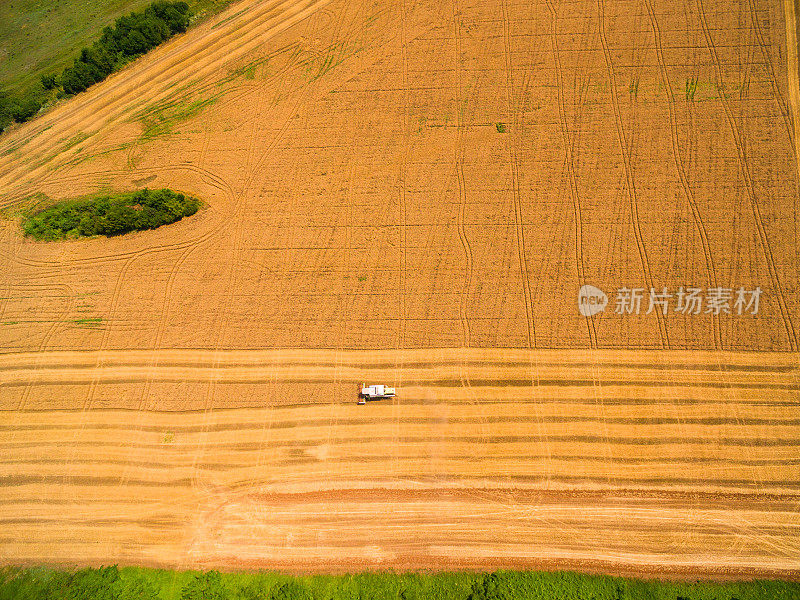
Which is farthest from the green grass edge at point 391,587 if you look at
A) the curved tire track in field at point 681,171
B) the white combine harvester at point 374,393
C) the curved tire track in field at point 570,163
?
the curved tire track in field at point 681,171

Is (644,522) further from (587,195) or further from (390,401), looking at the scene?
Result: (587,195)

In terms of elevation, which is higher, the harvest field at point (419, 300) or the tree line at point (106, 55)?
the tree line at point (106, 55)

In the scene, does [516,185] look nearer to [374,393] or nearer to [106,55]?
[374,393]

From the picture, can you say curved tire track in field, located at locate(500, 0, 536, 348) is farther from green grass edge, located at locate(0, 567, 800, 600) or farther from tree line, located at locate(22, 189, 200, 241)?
tree line, located at locate(22, 189, 200, 241)

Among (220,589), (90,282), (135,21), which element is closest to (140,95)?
(135,21)

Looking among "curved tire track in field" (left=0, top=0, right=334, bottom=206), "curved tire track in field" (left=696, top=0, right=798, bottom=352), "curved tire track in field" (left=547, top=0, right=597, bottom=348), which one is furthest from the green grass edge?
"curved tire track in field" (left=0, top=0, right=334, bottom=206)

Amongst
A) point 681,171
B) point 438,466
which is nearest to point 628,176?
point 681,171

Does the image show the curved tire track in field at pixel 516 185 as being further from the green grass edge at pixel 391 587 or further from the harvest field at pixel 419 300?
the green grass edge at pixel 391 587
